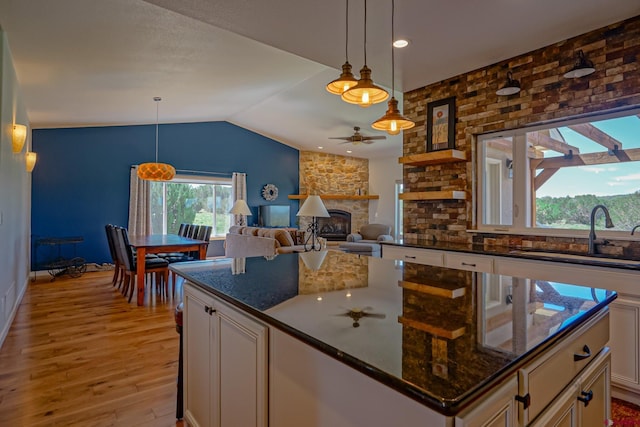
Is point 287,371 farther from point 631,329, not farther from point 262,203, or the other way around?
point 262,203

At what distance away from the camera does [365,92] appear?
6.68 ft

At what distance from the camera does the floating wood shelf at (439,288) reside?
129cm

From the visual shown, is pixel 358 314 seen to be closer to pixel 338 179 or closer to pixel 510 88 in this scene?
pixel 510 88

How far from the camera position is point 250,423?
3.92 feet

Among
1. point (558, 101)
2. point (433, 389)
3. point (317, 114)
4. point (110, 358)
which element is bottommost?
point (110, 358)

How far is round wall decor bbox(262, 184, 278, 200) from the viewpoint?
8.93 m

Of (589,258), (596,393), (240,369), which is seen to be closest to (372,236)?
(589,258)

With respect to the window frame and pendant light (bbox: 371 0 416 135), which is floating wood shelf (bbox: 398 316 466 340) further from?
the window frame

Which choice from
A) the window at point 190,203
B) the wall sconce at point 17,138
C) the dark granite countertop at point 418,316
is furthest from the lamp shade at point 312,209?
the window at point 190,203

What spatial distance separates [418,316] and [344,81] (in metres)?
1.47

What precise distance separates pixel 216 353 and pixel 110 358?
1.83 m

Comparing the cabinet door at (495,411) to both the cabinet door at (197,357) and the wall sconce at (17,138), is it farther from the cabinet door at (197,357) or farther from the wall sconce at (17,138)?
the wall sconce at (17,138)

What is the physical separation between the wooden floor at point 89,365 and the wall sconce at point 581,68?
3.43 metres

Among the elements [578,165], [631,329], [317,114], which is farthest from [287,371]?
[317,114]
